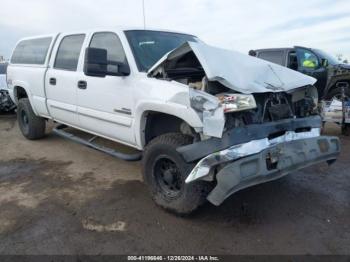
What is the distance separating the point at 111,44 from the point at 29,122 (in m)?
3.13

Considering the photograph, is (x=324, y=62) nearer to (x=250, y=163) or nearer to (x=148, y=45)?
(x=148, y=45)

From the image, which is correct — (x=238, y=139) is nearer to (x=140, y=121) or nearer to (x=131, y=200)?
(x=140, y=121)

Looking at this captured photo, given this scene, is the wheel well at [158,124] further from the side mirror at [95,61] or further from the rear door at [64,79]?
the rear door at [64,79]

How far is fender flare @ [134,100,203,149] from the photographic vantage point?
9.82ft

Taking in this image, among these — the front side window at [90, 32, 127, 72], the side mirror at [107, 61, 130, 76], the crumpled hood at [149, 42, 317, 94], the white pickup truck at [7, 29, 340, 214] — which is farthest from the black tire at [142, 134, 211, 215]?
the front side window at [90, 32, 127, 72]

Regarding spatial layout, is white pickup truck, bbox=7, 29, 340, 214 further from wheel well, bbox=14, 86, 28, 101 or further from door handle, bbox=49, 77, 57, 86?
wheel well, bbox=14, 86, 28, 101

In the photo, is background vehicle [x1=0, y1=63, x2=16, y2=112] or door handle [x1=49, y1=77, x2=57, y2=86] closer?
door handle [x1=49, y1=77, x2=57, y2=86]

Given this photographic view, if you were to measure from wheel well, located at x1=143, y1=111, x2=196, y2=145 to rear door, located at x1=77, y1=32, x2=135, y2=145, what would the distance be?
0.21 metres

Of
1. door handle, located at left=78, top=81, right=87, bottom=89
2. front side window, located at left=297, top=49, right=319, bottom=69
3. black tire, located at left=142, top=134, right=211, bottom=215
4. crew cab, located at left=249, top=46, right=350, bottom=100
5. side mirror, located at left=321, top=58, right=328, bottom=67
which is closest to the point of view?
black tire, located at left=142, top=134, right=211, bottom=215

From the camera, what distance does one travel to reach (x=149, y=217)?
3.43 meters

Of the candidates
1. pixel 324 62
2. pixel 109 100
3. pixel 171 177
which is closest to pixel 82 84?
pixel 109 100

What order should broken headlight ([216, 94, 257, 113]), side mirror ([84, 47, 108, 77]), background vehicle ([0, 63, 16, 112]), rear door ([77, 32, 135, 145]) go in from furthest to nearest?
background vehicle ([0, 63, 16, 112]), rear door ([77, 32, 135, 145]), side mirror ([84, 47, 108, 77]), broken headlight ([216, 94, 257, 113])

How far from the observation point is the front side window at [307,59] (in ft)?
29.1

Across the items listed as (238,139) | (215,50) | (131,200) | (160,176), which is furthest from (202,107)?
(131,200)
